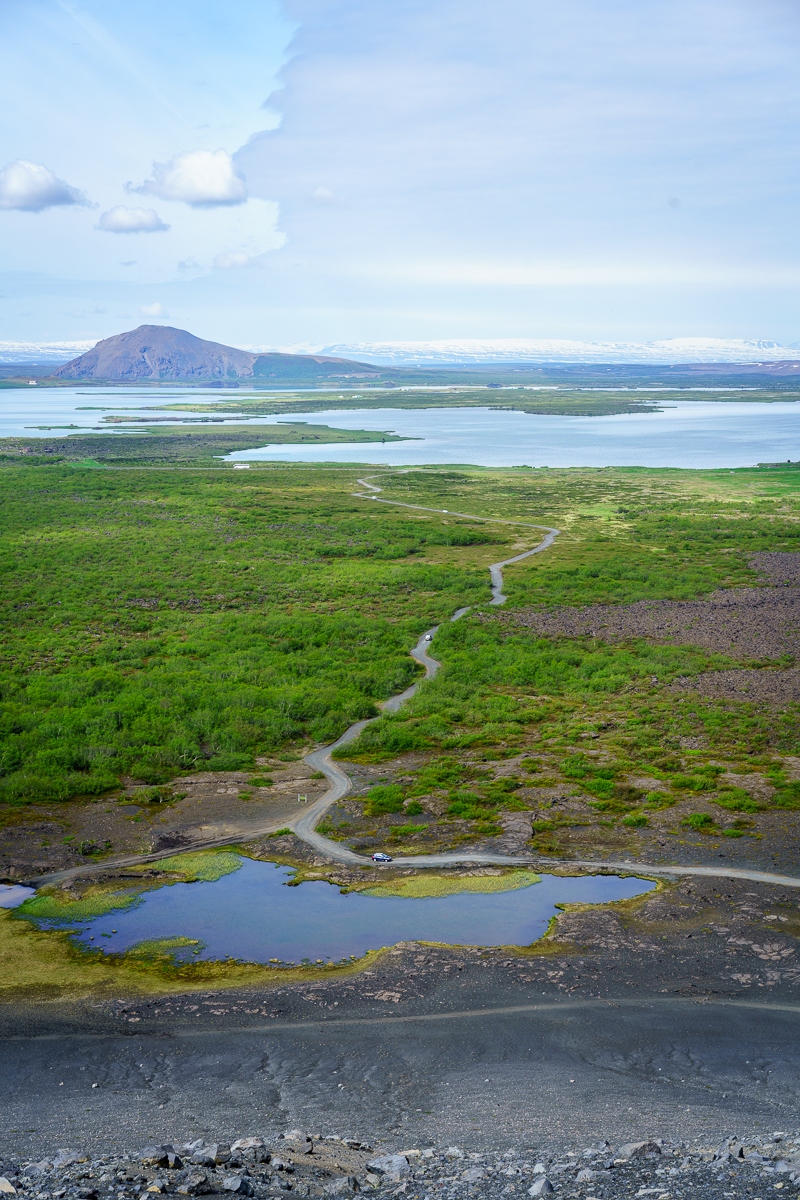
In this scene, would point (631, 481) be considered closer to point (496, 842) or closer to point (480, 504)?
point (480, 504)

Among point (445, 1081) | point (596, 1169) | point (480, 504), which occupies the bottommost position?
point (445, 1081)

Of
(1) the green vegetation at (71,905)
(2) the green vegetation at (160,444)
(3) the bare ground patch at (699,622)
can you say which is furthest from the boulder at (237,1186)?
(2) the green vegetation at (160,444)

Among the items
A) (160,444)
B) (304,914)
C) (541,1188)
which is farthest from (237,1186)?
(160,444)

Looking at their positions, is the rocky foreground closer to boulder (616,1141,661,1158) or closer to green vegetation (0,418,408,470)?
boulder (616,1141,661,1158)

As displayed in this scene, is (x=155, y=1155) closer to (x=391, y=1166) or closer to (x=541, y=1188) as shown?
(x=391, y=1166)

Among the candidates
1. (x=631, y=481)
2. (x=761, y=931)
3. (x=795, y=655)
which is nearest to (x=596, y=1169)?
(x=761, y=931)
